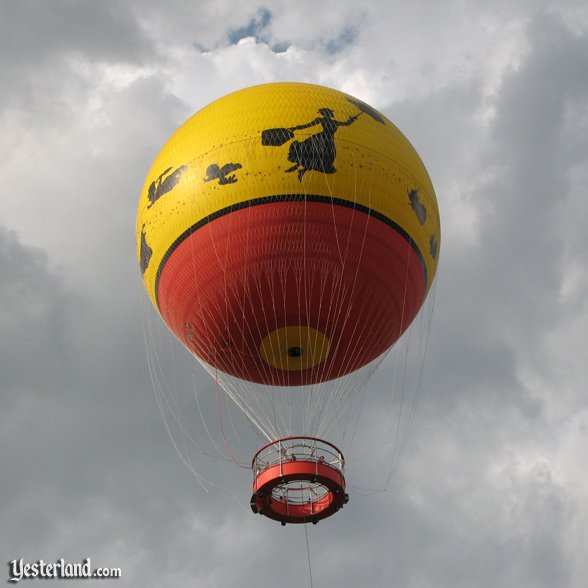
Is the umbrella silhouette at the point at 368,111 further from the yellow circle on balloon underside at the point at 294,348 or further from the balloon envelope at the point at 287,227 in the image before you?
the yellow circle on balloon underside at the point at 294,348

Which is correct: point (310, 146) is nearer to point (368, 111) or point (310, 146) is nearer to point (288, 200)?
point (288, 200)

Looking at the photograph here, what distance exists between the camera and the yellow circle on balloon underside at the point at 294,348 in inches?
A: 892

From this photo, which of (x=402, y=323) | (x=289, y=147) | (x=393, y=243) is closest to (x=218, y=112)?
(x=289, y=147)

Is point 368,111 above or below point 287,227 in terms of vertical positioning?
above

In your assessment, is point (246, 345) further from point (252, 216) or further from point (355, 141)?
point (355, 141)

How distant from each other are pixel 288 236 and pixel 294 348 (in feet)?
10.6

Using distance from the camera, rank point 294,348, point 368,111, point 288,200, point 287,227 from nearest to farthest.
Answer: point 288,200, point 287,227, point 294,348, point 368,111

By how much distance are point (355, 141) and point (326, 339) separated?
5.08 meters

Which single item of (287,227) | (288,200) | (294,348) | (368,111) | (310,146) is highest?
(368,111)

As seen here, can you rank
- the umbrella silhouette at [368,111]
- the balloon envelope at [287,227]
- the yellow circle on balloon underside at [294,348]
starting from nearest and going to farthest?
the balloon envelope at [287,227] < the yellow circle on balloon underside at [294,348] < the umbrella silhouette at [368,111]

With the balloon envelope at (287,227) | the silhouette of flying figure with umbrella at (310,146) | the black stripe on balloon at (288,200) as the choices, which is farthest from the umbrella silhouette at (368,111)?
the black stripe on balloon at (288,200)

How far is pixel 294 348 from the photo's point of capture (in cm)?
2309

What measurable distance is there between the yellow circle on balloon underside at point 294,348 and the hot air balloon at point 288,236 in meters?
0.04

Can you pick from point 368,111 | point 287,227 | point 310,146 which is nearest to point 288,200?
point 287,227
